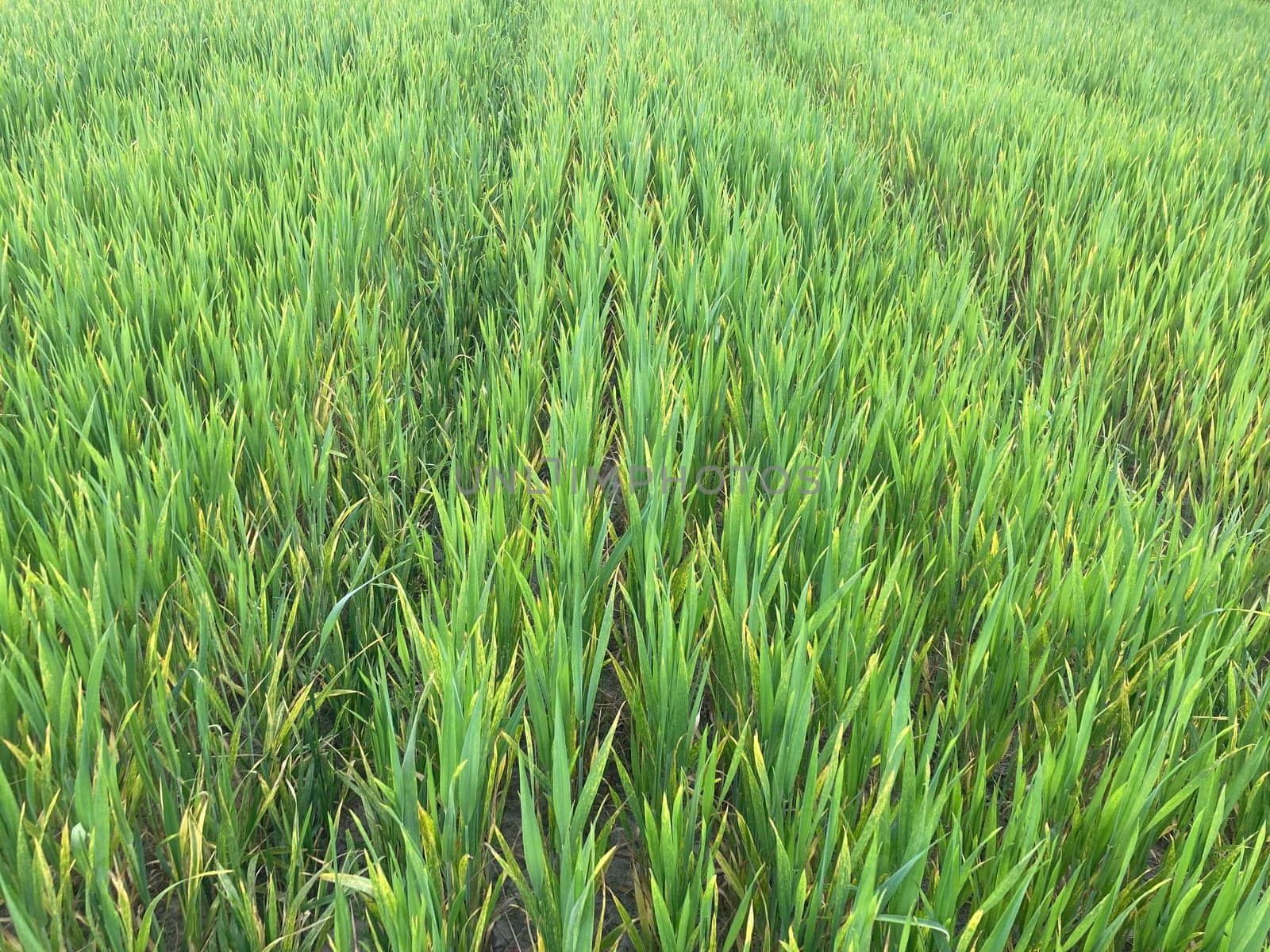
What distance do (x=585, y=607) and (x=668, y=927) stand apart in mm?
409

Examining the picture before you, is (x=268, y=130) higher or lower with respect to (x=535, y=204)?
higher

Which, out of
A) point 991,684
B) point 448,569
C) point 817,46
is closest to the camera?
point 991,684

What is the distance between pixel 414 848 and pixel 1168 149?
3257mm

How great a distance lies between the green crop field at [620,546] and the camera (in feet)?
2.21

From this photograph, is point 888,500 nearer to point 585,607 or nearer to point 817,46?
point 585,607

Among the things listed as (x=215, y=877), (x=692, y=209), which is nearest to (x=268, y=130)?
(x=692, y=209)

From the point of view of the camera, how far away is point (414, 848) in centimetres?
57

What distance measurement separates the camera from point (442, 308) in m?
1.82

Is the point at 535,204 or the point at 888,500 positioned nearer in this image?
the point at 888,500

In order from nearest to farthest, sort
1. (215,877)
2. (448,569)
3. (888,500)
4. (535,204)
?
(215,877), (448,569), (888,500), (535,204)

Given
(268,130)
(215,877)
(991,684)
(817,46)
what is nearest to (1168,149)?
(817,46)

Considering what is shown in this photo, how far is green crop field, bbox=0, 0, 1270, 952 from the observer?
2.21 ft

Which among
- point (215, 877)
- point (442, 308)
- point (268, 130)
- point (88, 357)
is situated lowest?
point (215, 877)

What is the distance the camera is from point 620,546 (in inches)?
38.5
